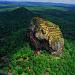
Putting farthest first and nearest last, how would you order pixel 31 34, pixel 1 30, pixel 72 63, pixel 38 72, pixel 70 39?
1. pixel 1 30
2. pixel 70 39
3. pixel 31 34
4. pixel 72 63
5. pixel 38 72

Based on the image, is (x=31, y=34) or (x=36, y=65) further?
(x=31, y=34)

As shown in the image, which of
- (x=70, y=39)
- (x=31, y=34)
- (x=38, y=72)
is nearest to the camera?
(x=38, y=72)

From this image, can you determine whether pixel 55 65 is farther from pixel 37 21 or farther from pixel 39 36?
pixel 37 21

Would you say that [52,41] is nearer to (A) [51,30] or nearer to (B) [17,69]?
(A) [51,30]

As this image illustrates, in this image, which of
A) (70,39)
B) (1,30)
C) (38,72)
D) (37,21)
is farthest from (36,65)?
(1,30)

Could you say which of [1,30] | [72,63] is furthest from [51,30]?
[1,30]

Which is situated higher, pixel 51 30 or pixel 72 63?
pixel 51 30
